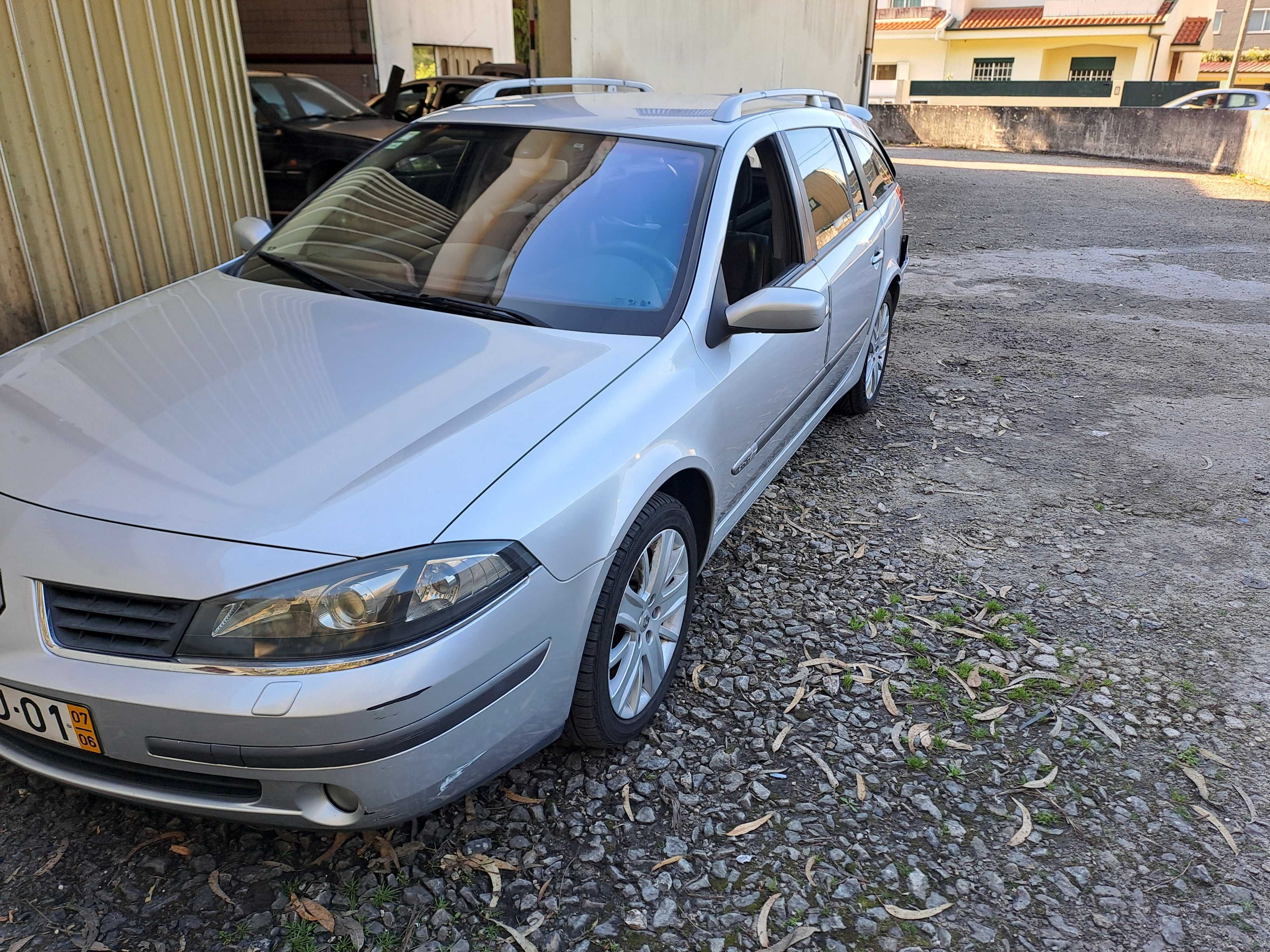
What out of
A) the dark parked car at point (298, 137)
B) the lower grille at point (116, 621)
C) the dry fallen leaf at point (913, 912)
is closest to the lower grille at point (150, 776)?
the lower grille at point (116, 621)

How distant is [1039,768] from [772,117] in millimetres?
2603

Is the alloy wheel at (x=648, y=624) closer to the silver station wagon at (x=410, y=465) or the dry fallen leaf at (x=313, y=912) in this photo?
the silver station wagon at (x=410, y=465)

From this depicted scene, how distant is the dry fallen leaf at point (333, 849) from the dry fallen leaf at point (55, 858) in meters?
0.60

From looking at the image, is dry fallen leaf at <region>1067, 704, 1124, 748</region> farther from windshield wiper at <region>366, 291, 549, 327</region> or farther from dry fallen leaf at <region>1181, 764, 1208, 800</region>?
windshield wiper at <region>366, 291, 549, 327</region>

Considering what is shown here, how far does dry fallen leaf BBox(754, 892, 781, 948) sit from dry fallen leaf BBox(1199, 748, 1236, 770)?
4.75ft

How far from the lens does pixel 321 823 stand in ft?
6.74

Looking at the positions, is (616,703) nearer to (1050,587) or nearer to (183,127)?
(1050,587)

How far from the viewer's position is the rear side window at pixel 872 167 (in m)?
4.96

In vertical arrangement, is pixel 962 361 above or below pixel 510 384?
below

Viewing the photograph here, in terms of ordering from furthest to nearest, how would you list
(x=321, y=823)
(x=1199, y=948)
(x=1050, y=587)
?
(x=1050, y=587)
(x=1199, y=948)
(x=321, y=823)

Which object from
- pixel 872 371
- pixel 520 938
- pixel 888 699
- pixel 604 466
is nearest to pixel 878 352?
pixel 872 371

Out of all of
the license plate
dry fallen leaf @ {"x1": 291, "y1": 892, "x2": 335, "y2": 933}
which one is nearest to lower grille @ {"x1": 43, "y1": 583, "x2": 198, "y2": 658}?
the license plate

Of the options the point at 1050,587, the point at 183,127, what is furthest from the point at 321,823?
the point at 183,127

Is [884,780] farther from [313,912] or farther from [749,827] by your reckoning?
[313,912]
